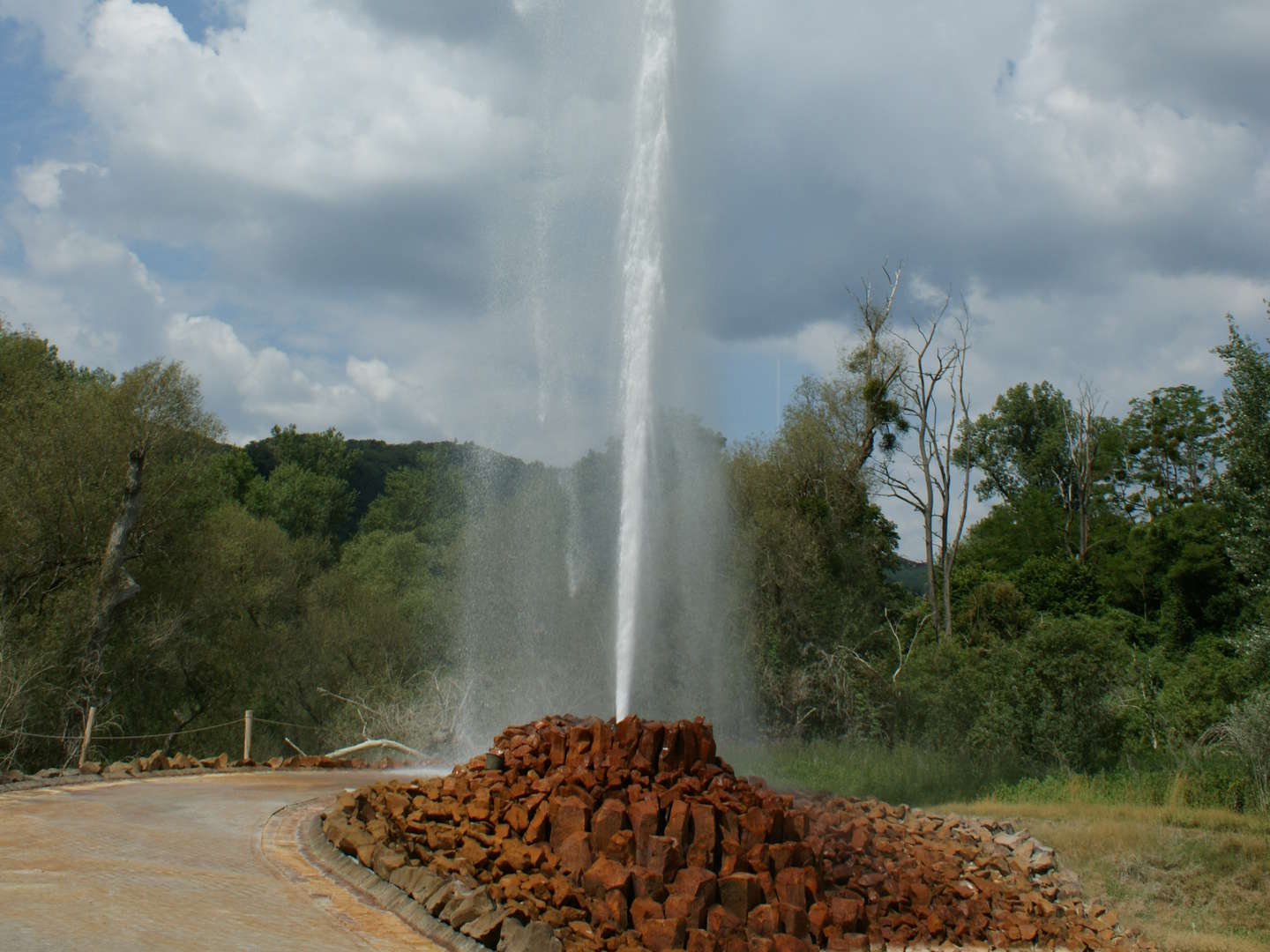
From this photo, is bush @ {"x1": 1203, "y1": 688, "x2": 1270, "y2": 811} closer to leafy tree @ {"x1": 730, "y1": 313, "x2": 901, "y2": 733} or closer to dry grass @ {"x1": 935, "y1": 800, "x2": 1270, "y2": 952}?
dry grass @ {"x1": 935, "y1": 800, "x2": 1270, "y2": 952}

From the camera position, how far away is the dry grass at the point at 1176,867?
12.6 metres

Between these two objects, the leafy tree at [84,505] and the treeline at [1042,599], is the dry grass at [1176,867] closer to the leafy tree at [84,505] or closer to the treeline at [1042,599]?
the treeline at [1042,599]

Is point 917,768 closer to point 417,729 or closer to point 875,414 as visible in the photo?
point 417,729

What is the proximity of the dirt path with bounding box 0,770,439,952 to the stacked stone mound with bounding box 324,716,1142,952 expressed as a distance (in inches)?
22.0

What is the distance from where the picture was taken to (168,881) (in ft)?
24.7

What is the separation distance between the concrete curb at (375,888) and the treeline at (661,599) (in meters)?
6.21

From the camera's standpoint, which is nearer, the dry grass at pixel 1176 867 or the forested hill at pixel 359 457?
the dry grass at pixel 1176 867

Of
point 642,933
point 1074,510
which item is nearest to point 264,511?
point 1074,510

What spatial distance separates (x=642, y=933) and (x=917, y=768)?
46.0 feet

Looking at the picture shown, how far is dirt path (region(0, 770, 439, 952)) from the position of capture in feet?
20.5

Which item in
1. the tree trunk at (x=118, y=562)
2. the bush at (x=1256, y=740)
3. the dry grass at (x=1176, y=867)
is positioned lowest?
the dry grass at (x=1176, y=867)

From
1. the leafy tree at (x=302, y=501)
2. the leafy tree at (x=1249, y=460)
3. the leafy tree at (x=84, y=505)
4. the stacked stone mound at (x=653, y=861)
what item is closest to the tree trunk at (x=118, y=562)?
the leafy tree at (x=84, y=505)

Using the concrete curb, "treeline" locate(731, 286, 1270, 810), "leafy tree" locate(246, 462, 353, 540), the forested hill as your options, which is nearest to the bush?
"treeline" locate(731, 286, 1270, 810)

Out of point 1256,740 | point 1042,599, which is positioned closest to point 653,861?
point 1256,740
